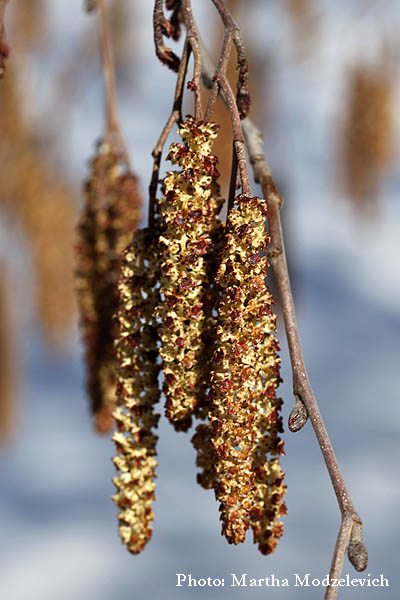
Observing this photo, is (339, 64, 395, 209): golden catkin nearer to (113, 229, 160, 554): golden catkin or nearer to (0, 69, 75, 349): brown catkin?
(0, 69, 75, 349): brown catkin

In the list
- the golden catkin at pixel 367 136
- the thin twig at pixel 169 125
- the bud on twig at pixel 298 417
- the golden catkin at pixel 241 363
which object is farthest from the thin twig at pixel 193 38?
the golden catkin at pixel 367 136

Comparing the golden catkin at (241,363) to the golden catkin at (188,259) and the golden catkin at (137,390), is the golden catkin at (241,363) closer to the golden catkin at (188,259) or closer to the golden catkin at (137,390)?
the golden catkin at (188,259)


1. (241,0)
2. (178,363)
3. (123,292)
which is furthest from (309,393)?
(241,0)

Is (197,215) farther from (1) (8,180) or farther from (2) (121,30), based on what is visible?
(2) (121,30)

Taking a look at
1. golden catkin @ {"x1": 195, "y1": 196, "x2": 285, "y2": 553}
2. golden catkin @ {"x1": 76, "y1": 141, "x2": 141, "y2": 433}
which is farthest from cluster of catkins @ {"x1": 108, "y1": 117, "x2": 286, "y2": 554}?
golden catkin @ {"x1": 76, "y1": 141, "x2": 141, "y2": 433}

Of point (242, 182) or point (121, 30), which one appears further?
point (121, 30)

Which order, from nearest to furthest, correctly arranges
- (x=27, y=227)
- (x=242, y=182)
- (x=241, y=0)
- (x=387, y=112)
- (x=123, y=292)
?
(x=242, y=182)
(x=123, y=292)
(x=241, y=0)
(x=387, y=112)
(x=27, y=227)
